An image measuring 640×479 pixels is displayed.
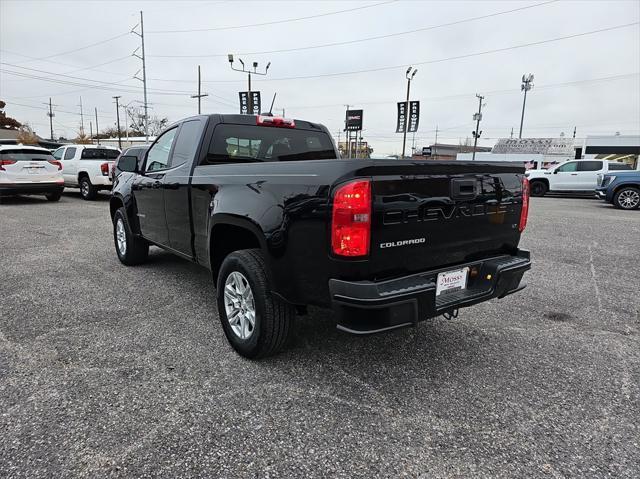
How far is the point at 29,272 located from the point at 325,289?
4.73 m

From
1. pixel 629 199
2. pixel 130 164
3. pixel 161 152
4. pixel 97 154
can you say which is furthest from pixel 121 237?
pixel 629 199

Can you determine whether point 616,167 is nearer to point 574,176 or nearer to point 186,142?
point 574,176

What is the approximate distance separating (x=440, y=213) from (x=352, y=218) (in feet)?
2.20

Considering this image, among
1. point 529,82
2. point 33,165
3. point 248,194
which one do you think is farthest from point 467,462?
point 529,82

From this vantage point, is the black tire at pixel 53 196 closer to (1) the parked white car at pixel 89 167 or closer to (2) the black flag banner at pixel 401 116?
(1) the parked white car at pixel 89 167

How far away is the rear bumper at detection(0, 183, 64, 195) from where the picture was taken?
485 inches

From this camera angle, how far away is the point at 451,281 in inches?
108

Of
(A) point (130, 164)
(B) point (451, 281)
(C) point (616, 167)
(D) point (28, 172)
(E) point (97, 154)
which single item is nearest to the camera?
(B) point (451, 281)

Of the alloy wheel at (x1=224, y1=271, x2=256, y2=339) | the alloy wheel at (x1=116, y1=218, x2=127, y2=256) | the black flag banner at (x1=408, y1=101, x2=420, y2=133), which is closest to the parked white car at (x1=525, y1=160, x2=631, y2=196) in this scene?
the black flag banner at (x1=408, y1=101, x2=420, y2=133)

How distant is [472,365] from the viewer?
123 inches

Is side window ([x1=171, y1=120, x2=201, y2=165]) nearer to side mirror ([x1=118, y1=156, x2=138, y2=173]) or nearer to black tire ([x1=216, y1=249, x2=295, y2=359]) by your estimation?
side mirror ([x1=118, y1=156, x2=138, y2=173])

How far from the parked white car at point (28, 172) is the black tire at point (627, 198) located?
1762 centimetres

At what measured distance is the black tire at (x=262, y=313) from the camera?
112 inches

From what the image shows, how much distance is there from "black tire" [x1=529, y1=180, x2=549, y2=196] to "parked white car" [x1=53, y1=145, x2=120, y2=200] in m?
17.4
